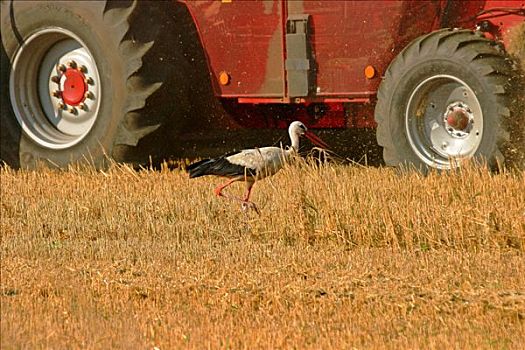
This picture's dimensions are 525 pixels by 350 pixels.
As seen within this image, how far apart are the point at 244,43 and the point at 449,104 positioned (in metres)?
1.86

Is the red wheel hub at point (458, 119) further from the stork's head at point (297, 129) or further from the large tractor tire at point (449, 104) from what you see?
the stork's head at point (297, 129)

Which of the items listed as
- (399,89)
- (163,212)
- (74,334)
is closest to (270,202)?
(163,212)

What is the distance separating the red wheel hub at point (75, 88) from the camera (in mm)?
13930

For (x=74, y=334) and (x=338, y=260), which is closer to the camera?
(x=74, y=334)

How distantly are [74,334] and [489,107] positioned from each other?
512 cm

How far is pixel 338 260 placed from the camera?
373 inches

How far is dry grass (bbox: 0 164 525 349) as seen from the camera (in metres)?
7.71

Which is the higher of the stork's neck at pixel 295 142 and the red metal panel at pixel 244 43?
the red metal panel at pixel 244 43

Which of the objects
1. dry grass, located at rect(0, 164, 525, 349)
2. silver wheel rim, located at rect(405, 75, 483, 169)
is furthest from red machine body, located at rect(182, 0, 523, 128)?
dry grass, located at rect(0, 164, 525, 349)

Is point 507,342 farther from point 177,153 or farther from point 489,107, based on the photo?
point 177,153

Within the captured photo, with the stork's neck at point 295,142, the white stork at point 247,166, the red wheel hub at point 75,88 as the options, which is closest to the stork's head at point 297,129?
the stork's neck at point 295,142

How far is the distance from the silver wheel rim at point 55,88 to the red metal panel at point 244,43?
1.14 meters

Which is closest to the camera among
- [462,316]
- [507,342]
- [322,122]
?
[507,342]

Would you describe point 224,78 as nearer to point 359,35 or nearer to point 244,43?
point 244,43
